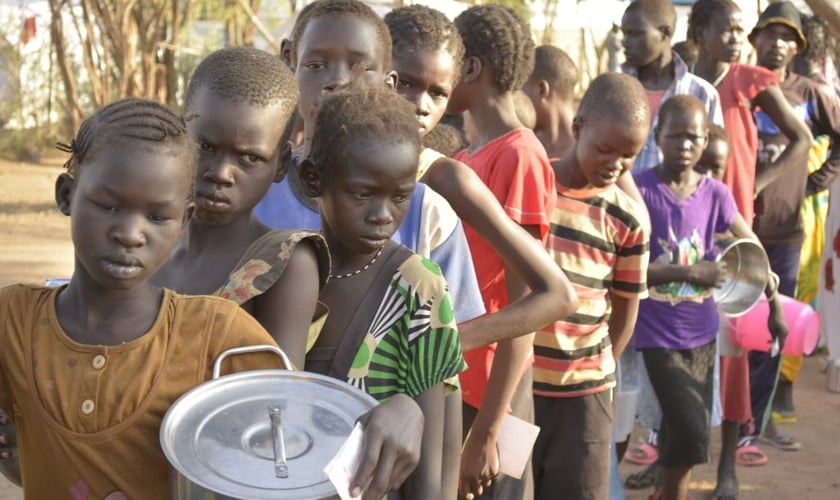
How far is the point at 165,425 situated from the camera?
139 centimetres

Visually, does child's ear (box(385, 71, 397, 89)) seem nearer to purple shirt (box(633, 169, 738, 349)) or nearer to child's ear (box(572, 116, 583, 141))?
child's ear (box(572, 116, 583, 141))

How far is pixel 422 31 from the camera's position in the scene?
2.66m

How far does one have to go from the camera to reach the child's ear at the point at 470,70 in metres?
3.14

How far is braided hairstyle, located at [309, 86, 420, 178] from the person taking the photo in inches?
78.0

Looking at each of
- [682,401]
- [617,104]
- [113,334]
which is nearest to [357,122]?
[113,334]

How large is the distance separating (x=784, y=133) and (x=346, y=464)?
5078mm

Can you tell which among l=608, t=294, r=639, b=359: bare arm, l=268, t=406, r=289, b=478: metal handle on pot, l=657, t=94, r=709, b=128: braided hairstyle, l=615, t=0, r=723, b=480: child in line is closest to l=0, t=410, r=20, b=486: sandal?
l=268, t=406, r=289, b=478: metal handle on pot

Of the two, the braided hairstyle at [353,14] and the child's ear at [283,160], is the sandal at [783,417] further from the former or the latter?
the child's ear at [283,160]

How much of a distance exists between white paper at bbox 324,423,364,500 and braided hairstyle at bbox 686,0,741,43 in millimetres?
4879

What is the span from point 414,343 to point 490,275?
3.00 ft

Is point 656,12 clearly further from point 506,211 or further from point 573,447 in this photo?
point 506,211

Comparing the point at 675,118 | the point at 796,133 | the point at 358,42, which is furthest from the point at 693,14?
the point at 358,42

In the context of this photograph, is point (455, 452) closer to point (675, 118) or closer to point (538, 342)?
point (538, 342)

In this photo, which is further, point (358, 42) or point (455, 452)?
point (358, 42)
